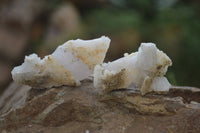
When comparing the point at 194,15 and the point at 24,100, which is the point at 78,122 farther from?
the point at 194,15

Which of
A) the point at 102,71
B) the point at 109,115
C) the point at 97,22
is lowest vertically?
the point at 109,115

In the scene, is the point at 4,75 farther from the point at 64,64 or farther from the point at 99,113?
the point at 99,113

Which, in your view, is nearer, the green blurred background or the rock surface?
the rock surface

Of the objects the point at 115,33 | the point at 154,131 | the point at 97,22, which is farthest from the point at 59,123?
the point at 97,22

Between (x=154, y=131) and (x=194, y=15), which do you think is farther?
(x=194, y=15)

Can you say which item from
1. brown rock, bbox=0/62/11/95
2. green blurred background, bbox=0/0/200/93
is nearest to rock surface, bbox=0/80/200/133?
green blurred background, bbox=0/0/200/93

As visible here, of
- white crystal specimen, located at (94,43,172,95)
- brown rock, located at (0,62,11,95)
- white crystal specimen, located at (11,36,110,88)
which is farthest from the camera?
brown rock, located at (0,62,11,95)

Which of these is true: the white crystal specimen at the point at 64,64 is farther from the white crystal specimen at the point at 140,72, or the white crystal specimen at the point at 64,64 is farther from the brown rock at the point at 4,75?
the brown rock at the point at 4,75

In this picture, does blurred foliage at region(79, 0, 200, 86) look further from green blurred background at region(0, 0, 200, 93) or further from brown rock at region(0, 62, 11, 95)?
brown rock at region(0, 62, 11, 95)
